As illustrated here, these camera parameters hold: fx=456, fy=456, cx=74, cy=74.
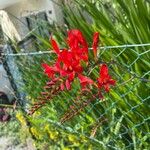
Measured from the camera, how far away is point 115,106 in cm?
250

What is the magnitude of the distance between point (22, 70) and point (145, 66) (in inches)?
50.6

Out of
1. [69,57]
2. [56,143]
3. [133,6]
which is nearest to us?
[69,57]

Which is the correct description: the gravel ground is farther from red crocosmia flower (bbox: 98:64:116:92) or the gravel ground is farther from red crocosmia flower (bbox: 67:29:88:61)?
red crocosmia flower (bbox: 67:29:88:61)

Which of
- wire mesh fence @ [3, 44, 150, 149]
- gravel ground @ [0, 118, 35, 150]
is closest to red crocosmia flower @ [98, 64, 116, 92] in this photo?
wire mesh fence @ [3, 44, 150, 149]

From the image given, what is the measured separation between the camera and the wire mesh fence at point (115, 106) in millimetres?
2322

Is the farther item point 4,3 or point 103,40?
point 4,3

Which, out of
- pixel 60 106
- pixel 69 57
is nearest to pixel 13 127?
pixel 60 106

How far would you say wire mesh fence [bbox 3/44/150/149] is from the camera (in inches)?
91.4

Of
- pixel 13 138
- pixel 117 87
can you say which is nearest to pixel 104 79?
pixel 117 87

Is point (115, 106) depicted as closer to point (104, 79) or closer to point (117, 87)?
point (117, 87)

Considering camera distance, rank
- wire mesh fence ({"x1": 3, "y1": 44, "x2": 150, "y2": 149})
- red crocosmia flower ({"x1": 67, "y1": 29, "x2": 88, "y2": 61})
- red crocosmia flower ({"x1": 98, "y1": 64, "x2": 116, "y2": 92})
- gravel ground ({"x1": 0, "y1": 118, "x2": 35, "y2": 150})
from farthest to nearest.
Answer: gravel ground ({"x1": 0, "y1": 118, "x2": 35, "y2": 150}), wire mesh fence ({"x1": 3, "y1": 44, "x2": 150, "y2": 149}), red crocosmia flower ({"x1": 98, "y1": 64, "x2": 116, "y2": 92}), red crocosmia flower ({"x1": 67, "y1": 29, "x2": 88, "y2": 61})

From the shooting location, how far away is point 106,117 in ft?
8.80

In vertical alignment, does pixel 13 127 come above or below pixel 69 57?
below

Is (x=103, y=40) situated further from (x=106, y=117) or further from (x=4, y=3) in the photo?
(x=4, y=3)
